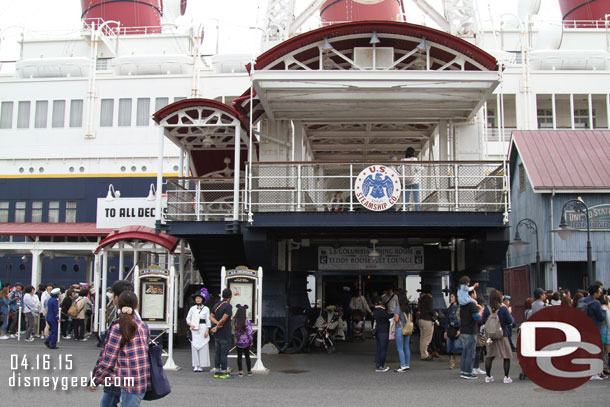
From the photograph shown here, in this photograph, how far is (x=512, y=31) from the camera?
120ft

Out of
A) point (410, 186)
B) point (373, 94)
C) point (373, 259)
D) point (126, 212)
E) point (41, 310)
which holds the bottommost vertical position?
point (41, 310)

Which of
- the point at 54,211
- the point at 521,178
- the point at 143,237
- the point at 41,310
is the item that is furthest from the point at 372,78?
the point at 54,211

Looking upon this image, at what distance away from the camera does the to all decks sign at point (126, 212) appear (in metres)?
19.2

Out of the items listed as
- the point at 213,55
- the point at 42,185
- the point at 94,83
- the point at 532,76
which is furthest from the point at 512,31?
the point at 42,185

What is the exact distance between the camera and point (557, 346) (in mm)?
8703

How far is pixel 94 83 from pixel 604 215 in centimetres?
2568

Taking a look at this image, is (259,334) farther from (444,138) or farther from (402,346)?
(444,138)

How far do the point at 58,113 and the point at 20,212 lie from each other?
5695 millimetres

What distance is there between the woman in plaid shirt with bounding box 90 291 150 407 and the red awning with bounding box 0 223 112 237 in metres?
22.2

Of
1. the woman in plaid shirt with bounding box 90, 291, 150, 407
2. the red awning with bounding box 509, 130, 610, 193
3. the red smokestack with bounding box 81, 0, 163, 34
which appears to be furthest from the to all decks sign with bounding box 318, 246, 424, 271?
the red smokestack with bounding box 81, 0, 163, 34

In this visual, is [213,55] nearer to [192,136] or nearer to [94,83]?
[94,83]

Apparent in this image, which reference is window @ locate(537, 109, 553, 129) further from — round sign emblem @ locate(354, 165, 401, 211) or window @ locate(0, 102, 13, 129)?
window @ locate(0, 102, 13, 129)

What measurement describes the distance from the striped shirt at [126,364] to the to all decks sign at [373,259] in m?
10.8

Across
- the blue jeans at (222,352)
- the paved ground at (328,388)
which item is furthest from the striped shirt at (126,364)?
the blue jeans at (222,352)
